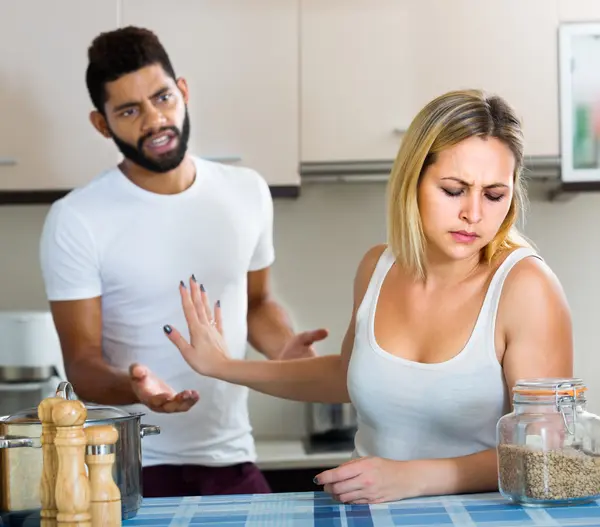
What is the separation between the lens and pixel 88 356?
7.17 ft

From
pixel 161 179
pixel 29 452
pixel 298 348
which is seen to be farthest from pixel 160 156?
pixel 29 452

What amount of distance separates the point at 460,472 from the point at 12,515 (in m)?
0.62

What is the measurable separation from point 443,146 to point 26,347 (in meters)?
1.65

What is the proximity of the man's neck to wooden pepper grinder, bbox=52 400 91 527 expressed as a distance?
1.38 meters

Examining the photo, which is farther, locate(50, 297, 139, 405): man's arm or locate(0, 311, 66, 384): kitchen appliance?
locate(0, 311, 66, 384): kitchen appliance

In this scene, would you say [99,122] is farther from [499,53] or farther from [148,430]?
[148,430]

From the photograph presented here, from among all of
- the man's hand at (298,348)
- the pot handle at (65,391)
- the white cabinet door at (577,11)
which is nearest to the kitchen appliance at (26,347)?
the man's hand at (298,348)

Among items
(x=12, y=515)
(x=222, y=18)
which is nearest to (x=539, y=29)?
(x=222, y=18)

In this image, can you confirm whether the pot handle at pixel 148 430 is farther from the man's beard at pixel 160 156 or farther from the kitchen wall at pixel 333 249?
the kitchen wall at pixel 333 249

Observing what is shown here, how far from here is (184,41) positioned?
277 cm

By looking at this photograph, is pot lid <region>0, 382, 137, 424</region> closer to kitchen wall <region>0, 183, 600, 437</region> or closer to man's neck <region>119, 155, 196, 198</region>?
man's neck <region>119, 155, 196, 198</region>

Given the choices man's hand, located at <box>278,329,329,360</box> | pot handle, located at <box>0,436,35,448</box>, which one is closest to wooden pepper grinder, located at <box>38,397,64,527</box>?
pot handle, located at <box>0,436,35,448</box>

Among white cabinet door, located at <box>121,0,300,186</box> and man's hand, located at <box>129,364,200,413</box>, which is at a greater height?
white cabinet door, located at <box>121,0,300,186</box>

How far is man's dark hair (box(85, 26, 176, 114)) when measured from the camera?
94.9 inches
